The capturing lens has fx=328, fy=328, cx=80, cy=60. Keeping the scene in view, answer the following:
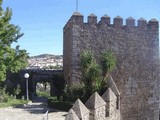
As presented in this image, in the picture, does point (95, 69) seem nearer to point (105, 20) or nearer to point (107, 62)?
point (107, 62)

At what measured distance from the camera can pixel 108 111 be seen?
17406 mm

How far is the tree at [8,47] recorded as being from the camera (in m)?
20.8

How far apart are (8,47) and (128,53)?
26.7 feet

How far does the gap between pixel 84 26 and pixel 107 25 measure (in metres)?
1.65

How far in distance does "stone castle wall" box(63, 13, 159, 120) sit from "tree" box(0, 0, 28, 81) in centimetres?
360

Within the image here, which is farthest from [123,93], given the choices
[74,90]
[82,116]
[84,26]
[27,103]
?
[82,116]

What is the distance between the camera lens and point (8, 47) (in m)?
21.3

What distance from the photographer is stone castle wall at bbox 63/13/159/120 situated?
21719 millimetres

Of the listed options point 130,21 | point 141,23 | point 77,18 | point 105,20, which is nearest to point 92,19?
point 105,20

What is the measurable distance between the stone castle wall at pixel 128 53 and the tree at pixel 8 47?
3595mm

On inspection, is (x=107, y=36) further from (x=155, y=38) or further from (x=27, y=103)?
(x=27, y=103)

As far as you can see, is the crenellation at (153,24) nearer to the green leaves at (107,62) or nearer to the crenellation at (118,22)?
the crenellation at (118,22)

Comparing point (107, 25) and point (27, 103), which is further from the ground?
point (107, 25)

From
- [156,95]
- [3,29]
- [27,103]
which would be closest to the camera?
[3,29]
